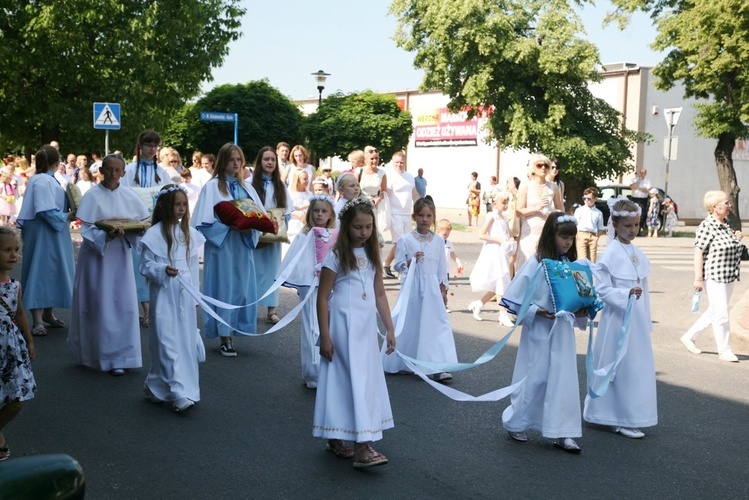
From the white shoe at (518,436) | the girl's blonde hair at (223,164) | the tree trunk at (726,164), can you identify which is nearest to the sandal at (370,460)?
the white shoe at (518,436)

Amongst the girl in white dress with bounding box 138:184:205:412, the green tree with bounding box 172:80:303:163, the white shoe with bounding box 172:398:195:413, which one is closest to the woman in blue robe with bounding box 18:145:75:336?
the girl in white dress with bounding box 138:184:205:412

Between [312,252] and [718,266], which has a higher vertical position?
[312,252]

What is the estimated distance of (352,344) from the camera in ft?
18.7

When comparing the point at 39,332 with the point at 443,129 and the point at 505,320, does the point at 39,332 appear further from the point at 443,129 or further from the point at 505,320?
the point at 443,129

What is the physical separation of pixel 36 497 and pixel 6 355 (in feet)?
13.0

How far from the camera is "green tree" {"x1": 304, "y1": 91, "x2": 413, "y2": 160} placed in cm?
4991

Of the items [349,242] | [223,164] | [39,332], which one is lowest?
[39,332]

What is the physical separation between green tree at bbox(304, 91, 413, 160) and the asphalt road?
41.7 meters

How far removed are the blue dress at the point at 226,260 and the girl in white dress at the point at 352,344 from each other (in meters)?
3.40

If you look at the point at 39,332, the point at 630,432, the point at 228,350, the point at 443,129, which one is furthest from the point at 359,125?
the point at 630,432

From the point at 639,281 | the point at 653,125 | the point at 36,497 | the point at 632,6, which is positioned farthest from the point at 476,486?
the point at 653,125

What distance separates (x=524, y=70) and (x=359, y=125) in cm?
2054

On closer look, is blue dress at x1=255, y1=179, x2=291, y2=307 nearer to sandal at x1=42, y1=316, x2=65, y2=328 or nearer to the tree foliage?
sandal at x1=42, y1=316, x2=65, y2=328

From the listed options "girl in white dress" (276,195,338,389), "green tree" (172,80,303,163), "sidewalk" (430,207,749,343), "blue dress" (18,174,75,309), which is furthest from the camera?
"green tree" (172,80,303,163)
